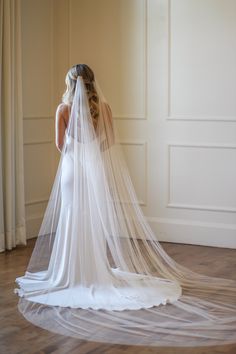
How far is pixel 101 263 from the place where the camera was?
14.6 feet

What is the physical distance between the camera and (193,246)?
6.05m

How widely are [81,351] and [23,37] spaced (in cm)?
363

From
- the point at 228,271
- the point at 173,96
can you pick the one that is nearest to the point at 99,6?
the point at 173,96

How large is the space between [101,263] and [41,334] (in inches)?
34.4

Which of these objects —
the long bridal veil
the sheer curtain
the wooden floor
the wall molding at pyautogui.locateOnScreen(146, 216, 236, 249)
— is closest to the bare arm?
the long bridal veil

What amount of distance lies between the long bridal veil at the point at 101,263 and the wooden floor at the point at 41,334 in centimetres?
10

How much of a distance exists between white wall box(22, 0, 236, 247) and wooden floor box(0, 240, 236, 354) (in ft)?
2.67

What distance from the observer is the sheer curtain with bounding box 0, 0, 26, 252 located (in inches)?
227

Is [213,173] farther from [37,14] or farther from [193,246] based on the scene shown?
[37,14]

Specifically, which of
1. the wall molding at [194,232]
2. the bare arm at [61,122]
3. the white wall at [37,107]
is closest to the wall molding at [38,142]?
the white wall at [37,107]

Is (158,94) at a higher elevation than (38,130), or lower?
higher

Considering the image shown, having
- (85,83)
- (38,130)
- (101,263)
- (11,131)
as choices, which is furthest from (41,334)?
(38,130)

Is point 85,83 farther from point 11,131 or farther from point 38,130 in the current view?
point 38,130

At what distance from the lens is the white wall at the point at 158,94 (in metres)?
5.89
